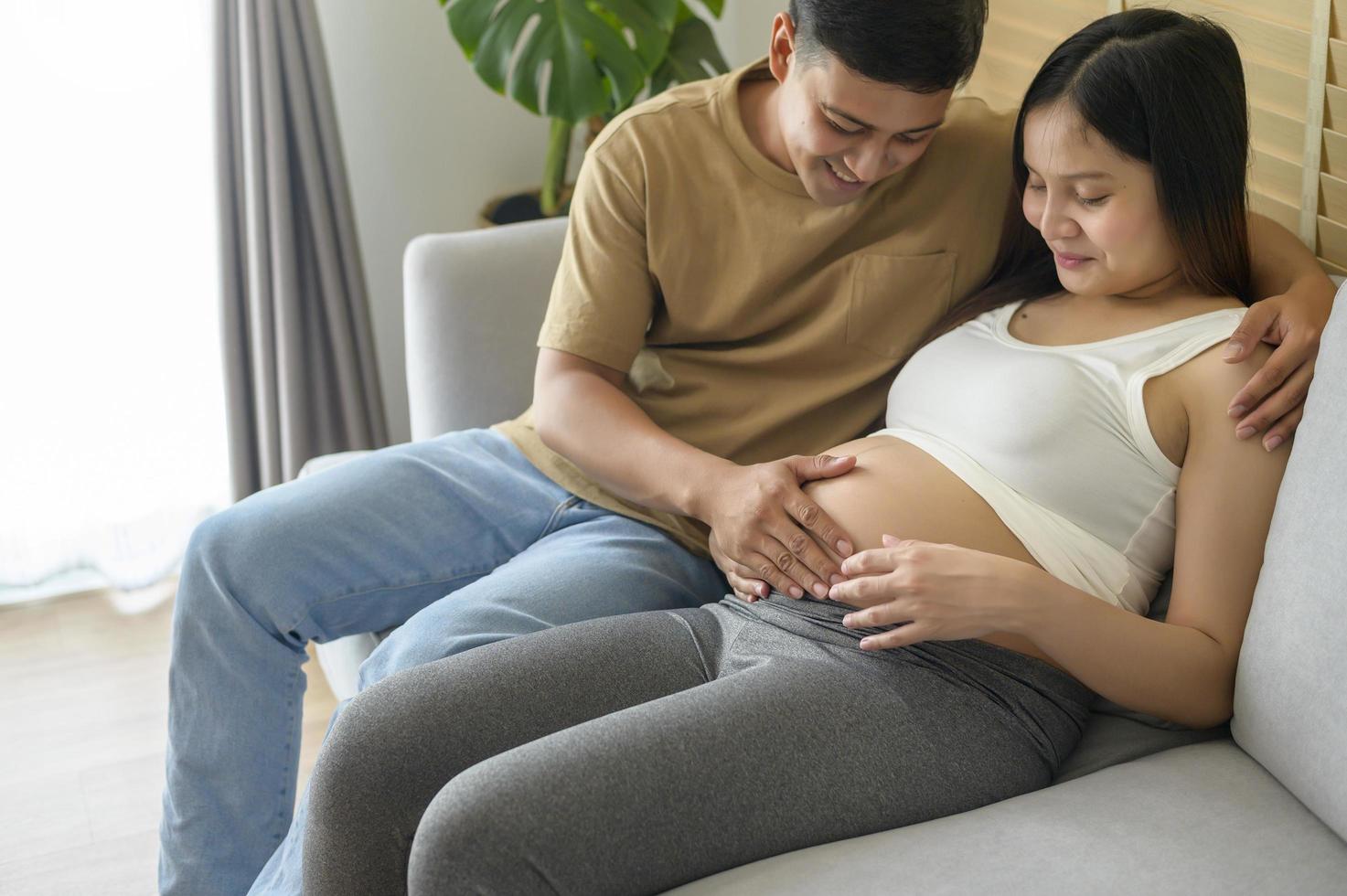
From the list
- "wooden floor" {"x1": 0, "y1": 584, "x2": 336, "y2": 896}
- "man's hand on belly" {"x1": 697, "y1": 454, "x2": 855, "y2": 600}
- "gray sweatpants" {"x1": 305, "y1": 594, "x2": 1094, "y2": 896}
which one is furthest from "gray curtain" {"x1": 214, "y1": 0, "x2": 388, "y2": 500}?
"gray sweatpants" {"x1": 305, "y1": 594, "x2": 1094, "y2": 896}

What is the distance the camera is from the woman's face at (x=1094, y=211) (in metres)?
1.23

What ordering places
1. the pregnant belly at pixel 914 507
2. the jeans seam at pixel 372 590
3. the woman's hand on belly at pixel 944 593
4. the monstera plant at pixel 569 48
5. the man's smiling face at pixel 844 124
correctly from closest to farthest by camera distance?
the woman's hand on belly at pixel 944 593 < the pregnant belly at pixel 914 507 < the man's smiling face at pixel 844 124 < the jeans seam at pixel 372 590 < the monstera plant at pixel 569 48

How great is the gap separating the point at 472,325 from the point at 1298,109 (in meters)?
1.14

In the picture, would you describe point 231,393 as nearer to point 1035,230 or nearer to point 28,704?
point 28,704

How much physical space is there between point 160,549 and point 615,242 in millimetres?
1643

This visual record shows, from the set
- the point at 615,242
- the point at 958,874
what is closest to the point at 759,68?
the point at 615,242

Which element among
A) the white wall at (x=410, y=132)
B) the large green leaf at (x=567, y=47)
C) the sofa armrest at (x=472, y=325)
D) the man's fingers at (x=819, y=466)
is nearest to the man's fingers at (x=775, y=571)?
the man's fingers at (x=819, y=466)

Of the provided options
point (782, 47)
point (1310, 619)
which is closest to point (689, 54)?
point (782, 47)

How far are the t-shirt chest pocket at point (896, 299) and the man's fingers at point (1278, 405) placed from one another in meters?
0.46

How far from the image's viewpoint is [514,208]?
2.81 metres

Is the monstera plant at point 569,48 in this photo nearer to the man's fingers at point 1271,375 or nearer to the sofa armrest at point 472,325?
the sofa armrest at point 472,325

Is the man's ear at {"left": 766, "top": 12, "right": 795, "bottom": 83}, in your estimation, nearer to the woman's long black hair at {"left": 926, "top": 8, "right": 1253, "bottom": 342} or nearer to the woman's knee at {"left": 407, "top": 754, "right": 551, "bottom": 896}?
the woman's long black hair at {"left": 926, "top": 8, "right": 1253, "bottom": 342}

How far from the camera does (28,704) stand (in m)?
2.24

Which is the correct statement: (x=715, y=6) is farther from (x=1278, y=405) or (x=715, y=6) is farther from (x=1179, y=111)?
(x=1278, y=405)
